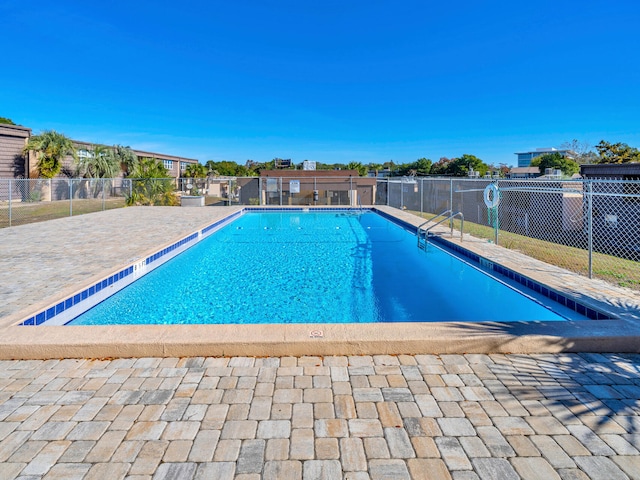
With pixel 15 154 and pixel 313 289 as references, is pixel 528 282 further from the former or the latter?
pixel 15 154

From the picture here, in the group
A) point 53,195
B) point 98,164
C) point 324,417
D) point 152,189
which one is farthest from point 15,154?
point 324,417

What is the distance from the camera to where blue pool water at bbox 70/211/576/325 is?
461 cm

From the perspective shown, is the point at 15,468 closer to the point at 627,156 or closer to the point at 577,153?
the point at 627,156

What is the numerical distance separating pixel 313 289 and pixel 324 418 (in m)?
3.64

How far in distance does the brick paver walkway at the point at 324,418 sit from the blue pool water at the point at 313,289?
1.80 m

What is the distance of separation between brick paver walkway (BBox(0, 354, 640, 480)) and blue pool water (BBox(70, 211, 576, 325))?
5.92ft

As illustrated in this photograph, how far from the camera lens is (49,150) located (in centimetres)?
2136

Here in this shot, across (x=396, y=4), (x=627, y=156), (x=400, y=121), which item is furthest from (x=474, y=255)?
(x=400, y=121)

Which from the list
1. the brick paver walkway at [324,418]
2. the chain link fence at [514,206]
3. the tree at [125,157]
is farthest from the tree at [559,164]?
the brick paver walkway at [324,418]

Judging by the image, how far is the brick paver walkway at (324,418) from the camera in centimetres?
167

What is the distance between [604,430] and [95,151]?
29383mm

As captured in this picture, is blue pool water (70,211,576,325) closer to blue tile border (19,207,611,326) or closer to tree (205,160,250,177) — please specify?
blue tile border (19,207,611,326)

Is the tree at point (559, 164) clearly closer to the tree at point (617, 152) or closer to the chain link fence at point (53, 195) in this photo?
the tree at point (617, 152)

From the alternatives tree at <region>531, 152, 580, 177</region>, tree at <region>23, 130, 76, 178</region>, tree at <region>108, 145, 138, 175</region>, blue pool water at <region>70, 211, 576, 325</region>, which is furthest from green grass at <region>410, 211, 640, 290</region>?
tree at <region>531, 152, 580, 177</region>
